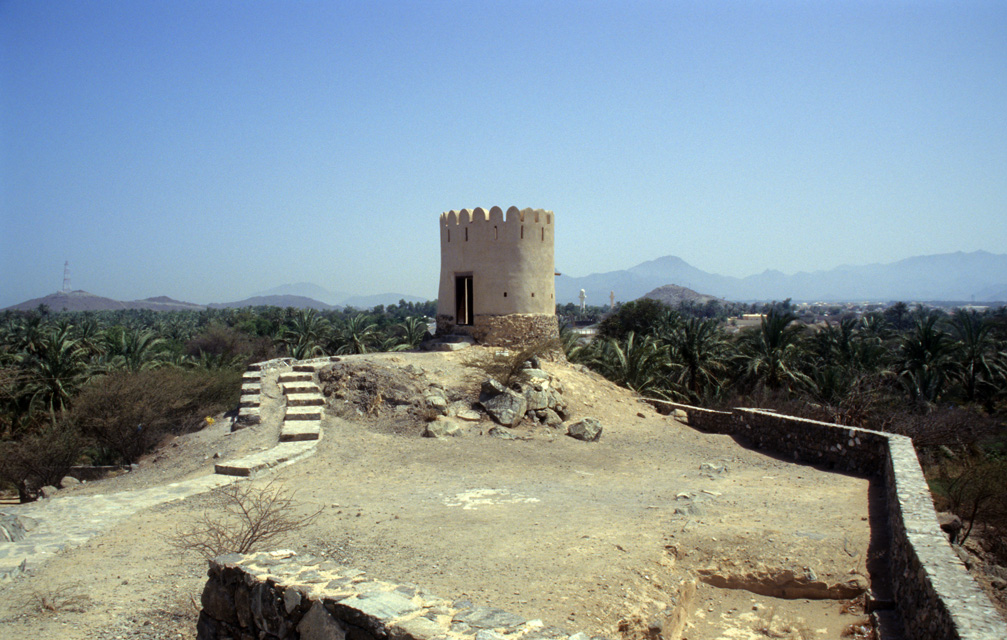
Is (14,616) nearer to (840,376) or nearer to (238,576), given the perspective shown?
(238,576)

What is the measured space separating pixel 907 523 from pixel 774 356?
16266 millimetres

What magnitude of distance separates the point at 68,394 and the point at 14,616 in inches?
733

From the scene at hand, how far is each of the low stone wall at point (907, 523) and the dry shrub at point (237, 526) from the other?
5.04 meters

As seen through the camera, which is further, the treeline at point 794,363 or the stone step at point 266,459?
the treeline at point 794,363

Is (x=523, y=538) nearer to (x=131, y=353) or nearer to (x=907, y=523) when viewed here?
(x=907, y=523)

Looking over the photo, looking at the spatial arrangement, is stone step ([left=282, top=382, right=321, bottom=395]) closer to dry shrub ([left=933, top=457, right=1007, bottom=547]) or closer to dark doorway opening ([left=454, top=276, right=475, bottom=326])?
dark doorway opening ([left=454, top=276, right=475, bottom=326])

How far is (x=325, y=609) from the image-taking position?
3.88 m

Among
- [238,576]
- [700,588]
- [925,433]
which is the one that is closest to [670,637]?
[700,588]

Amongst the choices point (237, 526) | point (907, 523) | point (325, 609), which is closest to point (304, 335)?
point (237, 526)

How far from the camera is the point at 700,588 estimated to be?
6.25 metres

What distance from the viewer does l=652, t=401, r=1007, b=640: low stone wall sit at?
14.2ft

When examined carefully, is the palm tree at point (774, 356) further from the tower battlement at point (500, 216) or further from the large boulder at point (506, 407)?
the large boulder at point (506, 407)

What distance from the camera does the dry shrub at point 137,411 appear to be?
15.1m

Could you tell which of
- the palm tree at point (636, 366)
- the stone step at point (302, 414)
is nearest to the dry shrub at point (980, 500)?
the stone step at point (302, 414)
